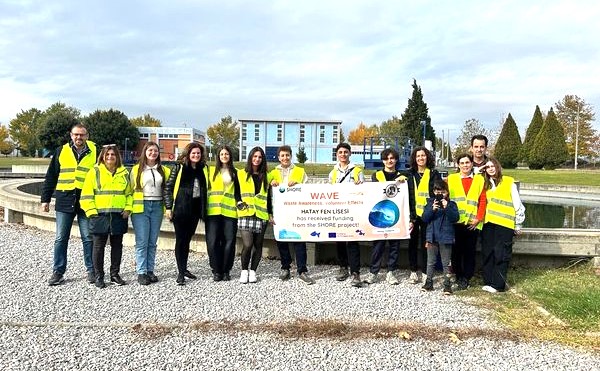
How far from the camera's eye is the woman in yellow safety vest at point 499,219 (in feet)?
20.2

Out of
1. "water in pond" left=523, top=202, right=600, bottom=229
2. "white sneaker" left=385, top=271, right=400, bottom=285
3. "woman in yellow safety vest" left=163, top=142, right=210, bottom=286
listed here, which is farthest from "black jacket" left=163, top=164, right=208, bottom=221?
"water in pond" left=523, top=202, right=600, bottom=229

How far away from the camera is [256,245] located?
6777 millimetres

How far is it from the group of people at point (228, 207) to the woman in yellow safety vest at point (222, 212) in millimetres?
14

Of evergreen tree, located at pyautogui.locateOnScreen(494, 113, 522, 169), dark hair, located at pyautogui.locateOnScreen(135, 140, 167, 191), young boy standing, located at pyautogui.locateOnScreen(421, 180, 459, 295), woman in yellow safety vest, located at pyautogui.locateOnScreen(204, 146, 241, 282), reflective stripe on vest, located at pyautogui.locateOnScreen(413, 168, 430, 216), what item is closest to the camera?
young boy standing, located at pyautogui.locateOnScreen(421, 180, 459, 295)

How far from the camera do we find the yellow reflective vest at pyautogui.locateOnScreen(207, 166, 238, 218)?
6555mm

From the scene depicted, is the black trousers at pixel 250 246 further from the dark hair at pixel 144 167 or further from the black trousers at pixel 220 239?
the dark hair at pixel 144 167

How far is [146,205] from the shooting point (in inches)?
253

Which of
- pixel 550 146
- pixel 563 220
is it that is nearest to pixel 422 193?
pixel 563 220

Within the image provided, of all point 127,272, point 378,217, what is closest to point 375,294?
point 378,217

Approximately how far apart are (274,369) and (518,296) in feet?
11.8

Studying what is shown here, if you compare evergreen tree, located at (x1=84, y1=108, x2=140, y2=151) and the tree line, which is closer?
the tree line

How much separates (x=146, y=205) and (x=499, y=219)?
4.61m

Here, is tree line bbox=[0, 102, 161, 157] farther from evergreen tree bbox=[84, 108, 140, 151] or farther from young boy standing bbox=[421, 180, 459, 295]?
young boy standing bbox=[421, 180, 459, 295]

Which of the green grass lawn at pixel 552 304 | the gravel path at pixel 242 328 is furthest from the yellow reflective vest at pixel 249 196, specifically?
the green grass lawn at pixel 552 304
